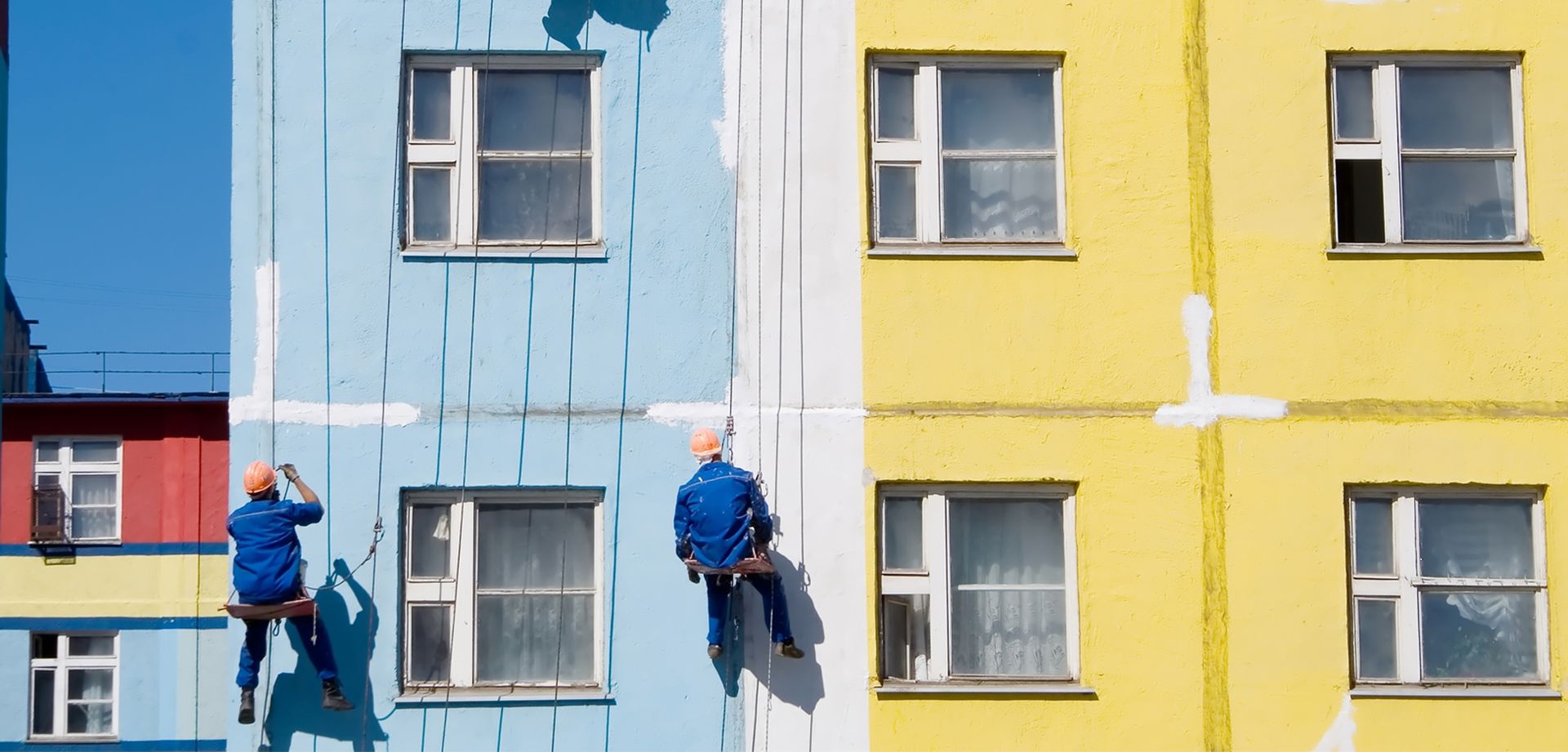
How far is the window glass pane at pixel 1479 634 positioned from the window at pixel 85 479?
3248 cm

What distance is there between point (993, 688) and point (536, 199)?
13.7ft

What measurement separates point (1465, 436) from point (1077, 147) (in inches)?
117

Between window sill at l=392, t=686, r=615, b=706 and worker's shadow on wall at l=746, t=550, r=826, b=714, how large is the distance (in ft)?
3.21

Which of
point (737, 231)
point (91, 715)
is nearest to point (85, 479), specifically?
point (91, 715)

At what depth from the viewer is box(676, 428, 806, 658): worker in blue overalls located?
10859 mm

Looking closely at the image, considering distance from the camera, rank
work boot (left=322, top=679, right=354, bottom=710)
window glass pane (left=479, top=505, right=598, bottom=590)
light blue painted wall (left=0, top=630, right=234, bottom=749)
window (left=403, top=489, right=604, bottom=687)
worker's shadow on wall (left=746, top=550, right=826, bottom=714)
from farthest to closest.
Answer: light blue painted wall (left=0, top=630, right=234, bottom=749)
window glass pane (left=479, top=505, right=598, bottom=590)
window (left=403, top=489, right=604, bottom=687)
worker's shadow on wall (left=746, top=550, right=826, bottom=714)
work boot (left=322, top=679, right=354, bottom=710)

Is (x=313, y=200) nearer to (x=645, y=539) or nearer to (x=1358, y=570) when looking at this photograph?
(x=645, y=539)

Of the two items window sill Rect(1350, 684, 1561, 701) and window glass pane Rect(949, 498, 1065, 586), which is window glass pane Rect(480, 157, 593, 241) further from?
window sill Rect(1350, 684, 1561, 701)

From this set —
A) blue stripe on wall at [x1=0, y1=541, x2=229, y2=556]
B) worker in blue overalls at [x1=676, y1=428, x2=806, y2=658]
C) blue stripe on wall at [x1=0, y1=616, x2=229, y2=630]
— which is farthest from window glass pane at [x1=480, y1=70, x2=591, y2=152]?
blue stripe on wall at [x1=0, y1=541, x2=229, y2=556]

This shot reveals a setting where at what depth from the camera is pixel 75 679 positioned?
38.7 meters

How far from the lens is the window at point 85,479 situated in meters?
38.8

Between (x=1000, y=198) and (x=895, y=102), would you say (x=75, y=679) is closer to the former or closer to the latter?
(x=895, y=102)

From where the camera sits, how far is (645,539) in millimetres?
11461

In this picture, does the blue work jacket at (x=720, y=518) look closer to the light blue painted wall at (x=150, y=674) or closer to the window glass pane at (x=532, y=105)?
the window glass pane at (x=532, y=105)
